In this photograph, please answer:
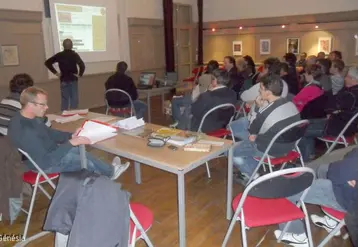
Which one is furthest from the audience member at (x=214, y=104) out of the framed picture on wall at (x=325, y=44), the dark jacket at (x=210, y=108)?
the framed picture on wall at (x=325, y=44)

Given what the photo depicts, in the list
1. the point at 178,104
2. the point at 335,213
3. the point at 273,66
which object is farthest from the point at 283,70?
the point at 335,213

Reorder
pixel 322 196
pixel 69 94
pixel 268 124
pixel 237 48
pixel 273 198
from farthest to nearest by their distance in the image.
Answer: pixel 237 48
pixel 69 94
pixel 268 124
pixel 322 196
pixel 273 198

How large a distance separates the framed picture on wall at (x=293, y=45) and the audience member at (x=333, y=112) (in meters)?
4.83

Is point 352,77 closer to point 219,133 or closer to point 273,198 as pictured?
point 219,133

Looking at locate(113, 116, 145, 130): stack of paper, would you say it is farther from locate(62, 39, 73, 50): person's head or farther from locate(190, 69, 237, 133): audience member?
locate(62, 39, 73, 50): person's head

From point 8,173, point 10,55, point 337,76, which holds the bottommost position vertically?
point 8,173

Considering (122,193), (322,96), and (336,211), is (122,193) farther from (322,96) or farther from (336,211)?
(322,96)

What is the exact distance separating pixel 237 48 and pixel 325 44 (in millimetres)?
2281

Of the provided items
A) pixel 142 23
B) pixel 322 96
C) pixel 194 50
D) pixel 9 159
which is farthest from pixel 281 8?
pixel 9 159

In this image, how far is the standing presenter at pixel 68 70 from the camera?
5.29m

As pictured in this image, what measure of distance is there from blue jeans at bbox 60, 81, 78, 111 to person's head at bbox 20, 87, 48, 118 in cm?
348

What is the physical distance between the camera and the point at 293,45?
25.7 ft

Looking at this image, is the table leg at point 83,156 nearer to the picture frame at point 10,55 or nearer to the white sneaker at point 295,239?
the white sneaker at point 295,239

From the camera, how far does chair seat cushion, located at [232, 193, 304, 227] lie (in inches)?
63.6
